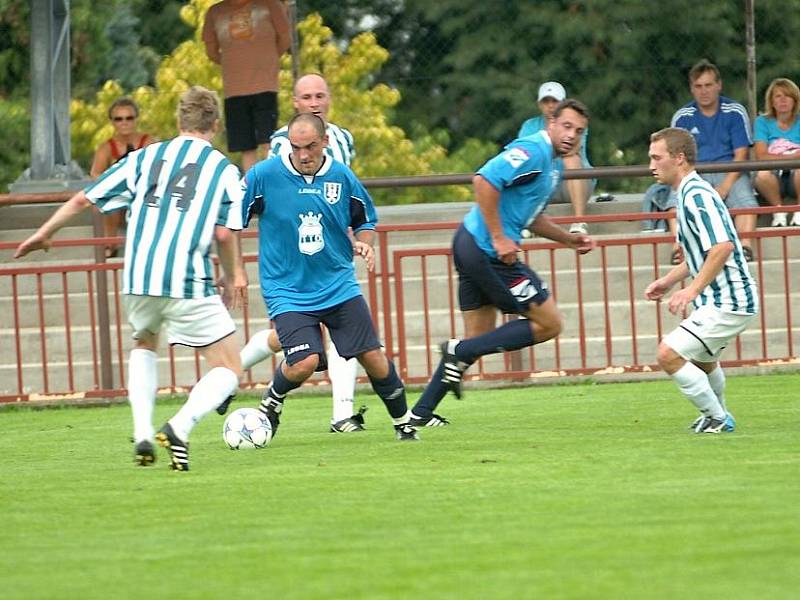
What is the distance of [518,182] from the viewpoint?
9.56 metres

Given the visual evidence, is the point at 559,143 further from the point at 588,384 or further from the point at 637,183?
the point at 637,183

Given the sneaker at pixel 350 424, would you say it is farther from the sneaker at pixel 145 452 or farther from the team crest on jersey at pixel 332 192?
the sneaker at pixel 145 452

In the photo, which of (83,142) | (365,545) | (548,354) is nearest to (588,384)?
(548,354)

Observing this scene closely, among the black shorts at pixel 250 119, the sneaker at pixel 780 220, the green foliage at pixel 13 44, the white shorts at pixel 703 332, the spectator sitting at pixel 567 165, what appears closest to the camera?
the white shorts at pixel 703 332

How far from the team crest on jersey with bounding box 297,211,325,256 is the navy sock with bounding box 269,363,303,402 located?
2.29 feet

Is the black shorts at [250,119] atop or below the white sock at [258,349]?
atop

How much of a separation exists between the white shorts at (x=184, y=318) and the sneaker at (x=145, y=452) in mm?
489

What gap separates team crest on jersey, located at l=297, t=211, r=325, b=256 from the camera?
31.2 feet

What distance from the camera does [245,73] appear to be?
15.5m

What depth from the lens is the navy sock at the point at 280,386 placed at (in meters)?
9.77

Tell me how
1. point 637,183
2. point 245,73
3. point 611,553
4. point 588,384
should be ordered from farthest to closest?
point 637,183
point 245,73
point 588,384
point 611,553

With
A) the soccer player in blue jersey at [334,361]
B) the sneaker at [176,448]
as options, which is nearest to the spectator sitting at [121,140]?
the soccer player in blue jersey at [334,361]

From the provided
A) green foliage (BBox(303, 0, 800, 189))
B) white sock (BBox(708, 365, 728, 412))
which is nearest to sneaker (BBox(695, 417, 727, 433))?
white sock (BBox(708, 365, 728, 412))

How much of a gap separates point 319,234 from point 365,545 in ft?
12.2
